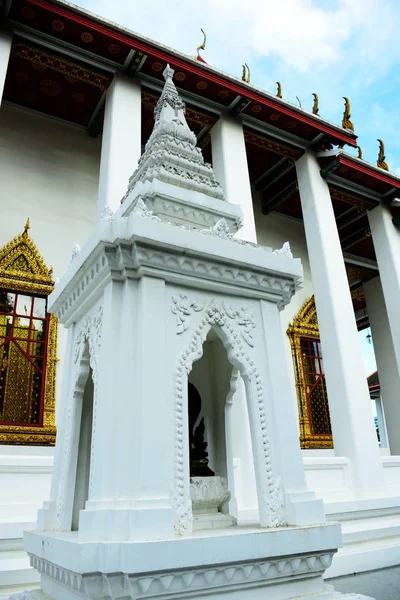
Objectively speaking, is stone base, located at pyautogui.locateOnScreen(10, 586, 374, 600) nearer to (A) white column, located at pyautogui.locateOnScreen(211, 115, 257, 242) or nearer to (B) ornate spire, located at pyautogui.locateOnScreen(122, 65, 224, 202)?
(B) ornate spire, located at pyautogui.locateOnScreen(122, 65, 224, 202)

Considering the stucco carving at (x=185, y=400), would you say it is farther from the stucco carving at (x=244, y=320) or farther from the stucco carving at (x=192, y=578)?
the stucco carving at (x=192, y=578)

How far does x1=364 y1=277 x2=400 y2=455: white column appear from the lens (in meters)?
8.43

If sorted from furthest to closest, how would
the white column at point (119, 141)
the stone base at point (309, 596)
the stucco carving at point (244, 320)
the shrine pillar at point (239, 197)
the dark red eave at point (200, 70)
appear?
the dark red eave at point (200, 70) < the white column at point (119, 141) < the shrine pillar at point (239, 197) < the stucco carving at point (244, 320) < the stone base at point (309, 596)

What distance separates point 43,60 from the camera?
5.12 metres

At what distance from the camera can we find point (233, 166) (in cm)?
540

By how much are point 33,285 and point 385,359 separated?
6.65 meters

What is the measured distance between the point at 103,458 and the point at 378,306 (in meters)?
8.76

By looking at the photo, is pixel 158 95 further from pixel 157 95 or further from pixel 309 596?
pixel 309 596

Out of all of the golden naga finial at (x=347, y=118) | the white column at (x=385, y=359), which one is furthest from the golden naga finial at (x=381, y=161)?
the white column at (x=385, y=359)

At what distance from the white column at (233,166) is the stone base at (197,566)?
3.65m

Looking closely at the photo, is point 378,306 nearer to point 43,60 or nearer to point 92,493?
point 43,60

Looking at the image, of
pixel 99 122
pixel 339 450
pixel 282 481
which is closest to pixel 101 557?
pixel 282 481

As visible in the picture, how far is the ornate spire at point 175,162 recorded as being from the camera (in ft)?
7.11

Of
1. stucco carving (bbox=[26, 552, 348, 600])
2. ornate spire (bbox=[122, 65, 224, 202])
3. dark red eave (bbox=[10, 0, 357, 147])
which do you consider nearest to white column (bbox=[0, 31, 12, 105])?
dark red eave (bbox=[10, 0, 357, 147])
